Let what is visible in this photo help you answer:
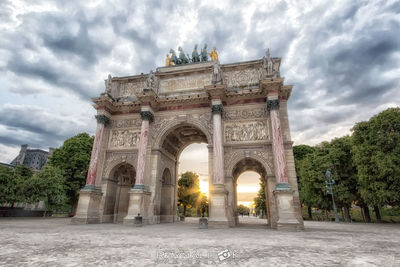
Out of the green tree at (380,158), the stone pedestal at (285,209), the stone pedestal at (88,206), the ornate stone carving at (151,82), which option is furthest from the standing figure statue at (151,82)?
the green tree at (380,158)

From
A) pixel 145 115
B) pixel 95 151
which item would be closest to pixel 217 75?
pixel 145 115

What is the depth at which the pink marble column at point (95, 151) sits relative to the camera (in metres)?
18.0

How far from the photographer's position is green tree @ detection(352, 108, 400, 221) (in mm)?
17047

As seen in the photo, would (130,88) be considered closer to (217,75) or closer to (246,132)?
(217,75)

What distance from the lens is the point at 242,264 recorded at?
4527 mm

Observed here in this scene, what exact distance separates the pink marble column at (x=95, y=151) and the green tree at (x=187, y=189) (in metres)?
26.3

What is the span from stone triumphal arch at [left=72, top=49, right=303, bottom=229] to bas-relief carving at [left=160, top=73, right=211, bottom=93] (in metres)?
0.10

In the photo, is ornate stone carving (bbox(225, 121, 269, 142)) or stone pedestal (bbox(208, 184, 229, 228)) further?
ornate stone carving (bbox(225, 121, 269, 142))

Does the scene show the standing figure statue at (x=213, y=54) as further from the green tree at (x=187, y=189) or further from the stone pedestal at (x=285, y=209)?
the green tree at (x=187, y=189)

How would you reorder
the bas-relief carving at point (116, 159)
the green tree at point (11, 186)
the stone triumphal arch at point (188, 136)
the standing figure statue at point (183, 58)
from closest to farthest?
the stone triumphal arch at point (188, 136), the bas-relief carving at point (116, 159), the green tree at point (11, 186), the standing figure statue at point (183, 58)

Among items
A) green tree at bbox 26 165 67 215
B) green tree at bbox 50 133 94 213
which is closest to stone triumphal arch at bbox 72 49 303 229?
green tree at bbox 26 165 67 215

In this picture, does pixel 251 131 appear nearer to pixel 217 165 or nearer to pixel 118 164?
pixel 217 165

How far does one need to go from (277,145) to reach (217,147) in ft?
15.0

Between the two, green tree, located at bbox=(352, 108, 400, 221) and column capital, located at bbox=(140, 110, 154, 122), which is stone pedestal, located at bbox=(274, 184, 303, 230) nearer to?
green tree, located at bbox=(352, 108, 400, 221)
